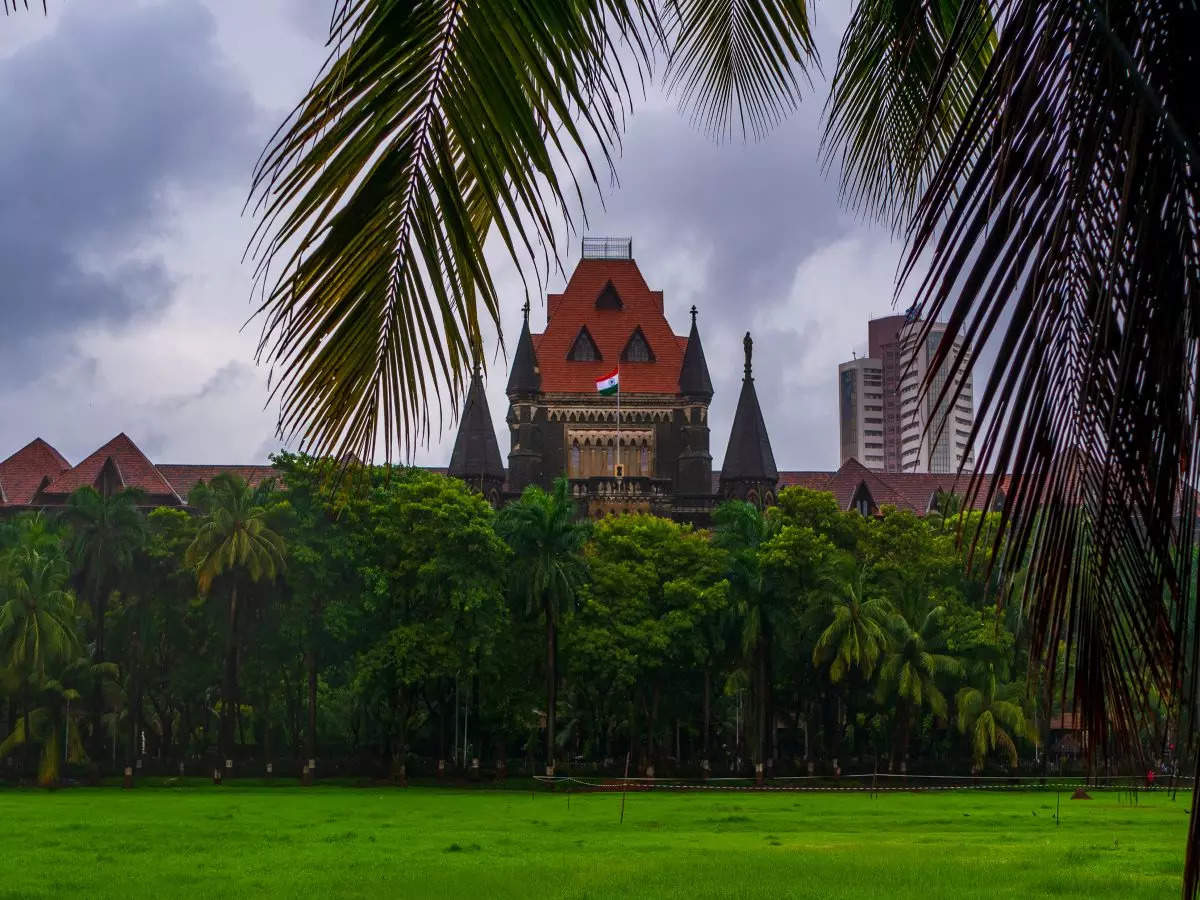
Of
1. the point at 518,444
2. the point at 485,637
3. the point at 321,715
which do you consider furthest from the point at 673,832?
the point at 518,444

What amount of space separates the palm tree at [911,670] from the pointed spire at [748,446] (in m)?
30.6

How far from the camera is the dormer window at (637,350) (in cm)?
8725

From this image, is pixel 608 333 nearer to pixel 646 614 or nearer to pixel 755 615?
pixel 646 614

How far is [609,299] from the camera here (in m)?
89.2

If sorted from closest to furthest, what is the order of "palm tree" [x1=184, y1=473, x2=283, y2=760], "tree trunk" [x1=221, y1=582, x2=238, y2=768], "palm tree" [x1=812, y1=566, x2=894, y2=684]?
"palm tree" [x1=184, y1=473, x2=283, y2=760], "tree trunk" [x1=221, y1=582, x2=238, y2=768], "palm tree" [x1=812, y1=566, x2=894, y2=684]

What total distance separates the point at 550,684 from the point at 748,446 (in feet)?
118

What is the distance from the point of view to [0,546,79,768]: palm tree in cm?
4694

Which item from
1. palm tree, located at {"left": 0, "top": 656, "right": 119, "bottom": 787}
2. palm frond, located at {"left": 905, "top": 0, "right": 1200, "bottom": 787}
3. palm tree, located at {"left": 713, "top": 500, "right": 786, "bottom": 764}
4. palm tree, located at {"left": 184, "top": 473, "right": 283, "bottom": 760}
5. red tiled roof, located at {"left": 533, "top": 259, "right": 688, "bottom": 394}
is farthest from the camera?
red tiled roof, located at {"left": 533, "top": 259, "right": 688, "bottom": 394}

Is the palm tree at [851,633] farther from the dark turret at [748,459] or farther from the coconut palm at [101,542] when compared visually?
the dark turret at [748,459]

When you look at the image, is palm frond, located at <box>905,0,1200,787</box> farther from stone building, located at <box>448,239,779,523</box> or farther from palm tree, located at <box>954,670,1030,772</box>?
stone building, located at <box>448,239,779,523</box>

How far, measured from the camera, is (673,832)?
93.1 feet

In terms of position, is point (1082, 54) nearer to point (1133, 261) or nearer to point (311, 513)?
point (1133, 261)

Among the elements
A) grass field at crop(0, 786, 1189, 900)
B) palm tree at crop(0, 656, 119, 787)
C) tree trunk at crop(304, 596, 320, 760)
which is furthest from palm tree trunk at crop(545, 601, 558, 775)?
palm tree at crop(0, 656, 119, 787)

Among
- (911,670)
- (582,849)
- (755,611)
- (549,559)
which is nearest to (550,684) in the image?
(549,559)
